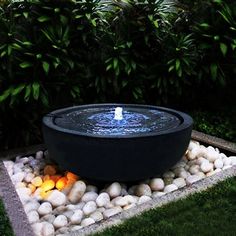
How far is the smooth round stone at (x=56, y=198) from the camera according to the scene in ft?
12.2

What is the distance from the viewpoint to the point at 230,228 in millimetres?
3176

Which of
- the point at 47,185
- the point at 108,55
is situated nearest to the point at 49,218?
the point at 47,185

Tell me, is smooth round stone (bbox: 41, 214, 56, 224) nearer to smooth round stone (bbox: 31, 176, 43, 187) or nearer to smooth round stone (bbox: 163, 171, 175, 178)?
smooth round stone (bbox: 31, 176, 43, 187)

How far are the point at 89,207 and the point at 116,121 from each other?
3.32 feet

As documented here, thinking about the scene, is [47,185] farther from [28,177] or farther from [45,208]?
[45,208]

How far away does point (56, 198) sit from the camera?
3.72 metres

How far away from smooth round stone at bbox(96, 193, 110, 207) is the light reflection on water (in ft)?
1.84

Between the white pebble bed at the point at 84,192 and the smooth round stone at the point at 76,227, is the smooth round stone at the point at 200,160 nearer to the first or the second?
the white pebble bed at the point at 84,192

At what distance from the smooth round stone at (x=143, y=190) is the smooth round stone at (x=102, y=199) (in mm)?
312

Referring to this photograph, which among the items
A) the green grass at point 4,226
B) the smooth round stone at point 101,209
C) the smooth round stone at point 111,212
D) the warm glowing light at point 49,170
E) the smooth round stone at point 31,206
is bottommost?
the warm glowing light at point 49,170

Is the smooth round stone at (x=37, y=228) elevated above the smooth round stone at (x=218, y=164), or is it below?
above

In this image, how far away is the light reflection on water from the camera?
3965 millimetres

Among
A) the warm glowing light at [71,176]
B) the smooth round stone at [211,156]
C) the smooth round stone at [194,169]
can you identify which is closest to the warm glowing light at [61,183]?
the warm glowing light at [71,176]

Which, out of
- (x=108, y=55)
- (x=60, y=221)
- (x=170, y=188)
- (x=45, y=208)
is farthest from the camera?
(x=108, y=55)
